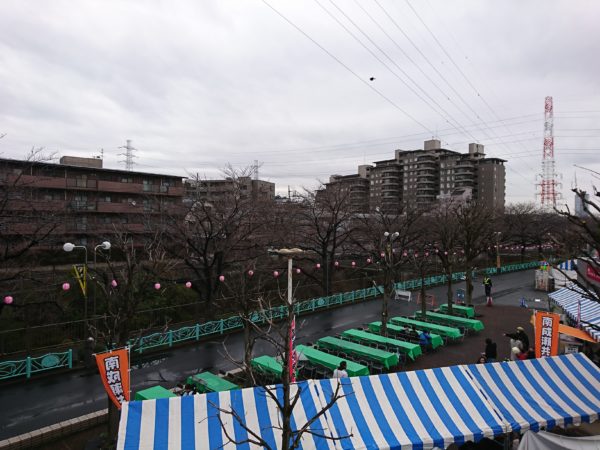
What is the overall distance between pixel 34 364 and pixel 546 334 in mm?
18158

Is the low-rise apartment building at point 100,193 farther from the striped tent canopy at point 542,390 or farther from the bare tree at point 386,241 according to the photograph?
the striped tent canopy at point 542,390

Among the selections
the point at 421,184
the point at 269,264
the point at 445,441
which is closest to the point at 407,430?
the point at 445,441

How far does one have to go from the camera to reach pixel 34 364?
14.9 meters

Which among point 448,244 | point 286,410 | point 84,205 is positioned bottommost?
point 286,410

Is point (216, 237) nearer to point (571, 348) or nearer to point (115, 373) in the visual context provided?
point (115, 373)

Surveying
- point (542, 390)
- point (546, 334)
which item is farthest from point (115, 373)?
point (546, 334)

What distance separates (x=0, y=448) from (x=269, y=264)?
736 inches

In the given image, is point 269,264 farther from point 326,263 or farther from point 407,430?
point 407,430

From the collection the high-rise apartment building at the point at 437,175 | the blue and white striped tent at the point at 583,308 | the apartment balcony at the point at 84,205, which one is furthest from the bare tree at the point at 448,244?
the high-rise apartment building at the point at 437,175

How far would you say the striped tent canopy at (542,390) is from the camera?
8.30 meters

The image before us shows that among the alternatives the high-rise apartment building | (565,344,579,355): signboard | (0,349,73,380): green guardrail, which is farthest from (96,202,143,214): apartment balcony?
the high-rise apartment building

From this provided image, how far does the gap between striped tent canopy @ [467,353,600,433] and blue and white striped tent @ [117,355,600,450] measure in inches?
0.9

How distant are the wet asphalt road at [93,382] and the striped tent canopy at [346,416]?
2417 mm

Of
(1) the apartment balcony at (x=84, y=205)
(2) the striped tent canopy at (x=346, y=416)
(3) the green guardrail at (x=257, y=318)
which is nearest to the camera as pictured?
(2) the striped tent canopy at (x=346, y=416)
